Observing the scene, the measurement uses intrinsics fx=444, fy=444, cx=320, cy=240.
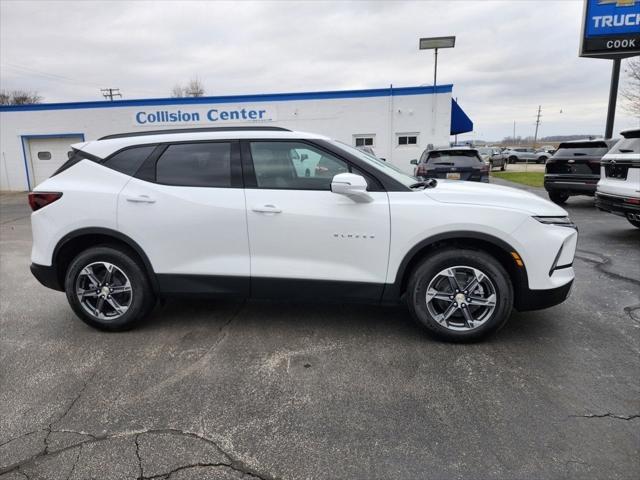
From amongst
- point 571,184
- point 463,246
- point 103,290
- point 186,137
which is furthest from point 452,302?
point 571,184

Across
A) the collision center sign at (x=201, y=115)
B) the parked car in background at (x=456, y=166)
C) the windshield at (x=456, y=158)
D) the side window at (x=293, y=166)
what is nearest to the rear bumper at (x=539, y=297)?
the side window at (x=293, y=166)

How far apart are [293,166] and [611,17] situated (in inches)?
641

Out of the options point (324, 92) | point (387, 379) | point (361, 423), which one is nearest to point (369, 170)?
point (387, 379)

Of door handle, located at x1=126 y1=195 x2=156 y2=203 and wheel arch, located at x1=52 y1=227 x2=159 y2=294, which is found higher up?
door handle, located at x1=126 y1=195 x2=156 y2=203

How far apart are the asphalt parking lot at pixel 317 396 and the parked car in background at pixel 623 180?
295 centimetres

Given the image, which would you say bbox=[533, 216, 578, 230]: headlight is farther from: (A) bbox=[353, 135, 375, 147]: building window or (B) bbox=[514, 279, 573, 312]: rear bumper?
(A) bbox=[353, 135, 375, 147]: building window

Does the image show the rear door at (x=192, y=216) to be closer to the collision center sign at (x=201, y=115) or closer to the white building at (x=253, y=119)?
the white building at (x=253, y=119)

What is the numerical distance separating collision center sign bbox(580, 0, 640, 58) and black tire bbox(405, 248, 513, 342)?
15399 millimetres

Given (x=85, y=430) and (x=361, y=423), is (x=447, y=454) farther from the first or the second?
(x=85, y=430)

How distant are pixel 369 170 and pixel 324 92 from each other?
15.1 meters

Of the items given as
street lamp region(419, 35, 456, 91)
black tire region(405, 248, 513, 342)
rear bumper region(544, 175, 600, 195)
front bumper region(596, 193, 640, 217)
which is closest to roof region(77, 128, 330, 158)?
black tire region(405, 248, 513, 342)

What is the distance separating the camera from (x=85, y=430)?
2.63 metres

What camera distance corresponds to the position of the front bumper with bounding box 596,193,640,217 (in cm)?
664

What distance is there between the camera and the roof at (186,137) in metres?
3.81
